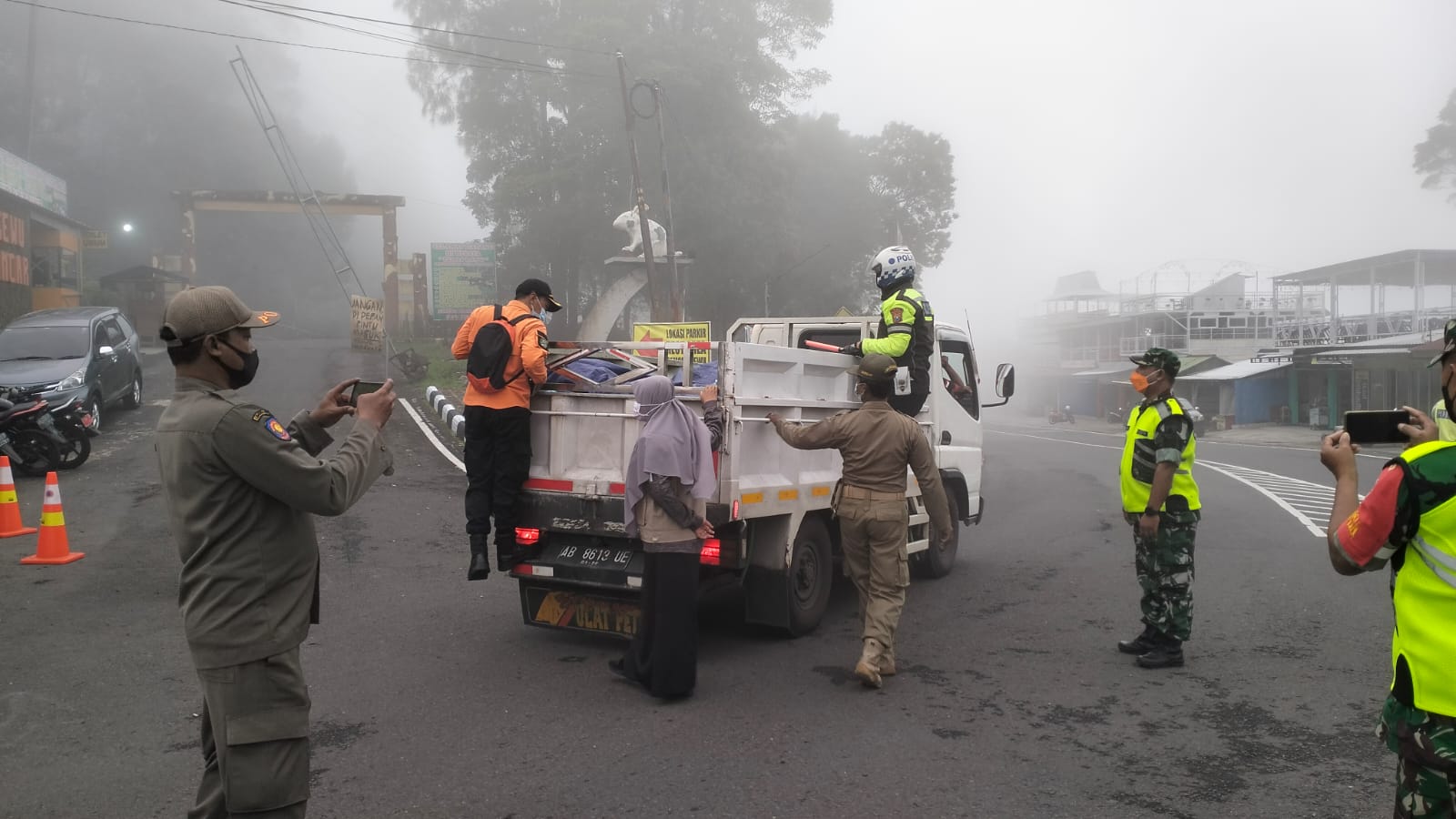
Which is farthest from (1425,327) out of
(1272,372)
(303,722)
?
(303,722)

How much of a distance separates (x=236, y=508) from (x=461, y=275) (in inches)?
1331

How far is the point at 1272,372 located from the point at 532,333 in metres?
42.8

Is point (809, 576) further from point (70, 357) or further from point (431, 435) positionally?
point (70, 357)

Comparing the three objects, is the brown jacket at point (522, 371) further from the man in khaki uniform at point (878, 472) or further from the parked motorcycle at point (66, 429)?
the parked motorcycle at point (66, 429)

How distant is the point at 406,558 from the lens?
9.63 meters

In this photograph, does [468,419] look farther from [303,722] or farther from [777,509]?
[303,722]

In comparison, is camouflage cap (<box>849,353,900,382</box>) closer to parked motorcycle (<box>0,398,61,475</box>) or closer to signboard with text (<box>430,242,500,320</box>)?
parked motorcycle (<box>0,398,61,475</box>)

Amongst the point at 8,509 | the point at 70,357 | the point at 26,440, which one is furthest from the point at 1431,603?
the point at 70,357

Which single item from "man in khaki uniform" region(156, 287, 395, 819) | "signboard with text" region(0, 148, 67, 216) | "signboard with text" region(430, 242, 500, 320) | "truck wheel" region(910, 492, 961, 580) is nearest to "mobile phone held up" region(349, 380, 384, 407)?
"man in khaki uniform" region(156, 287, 395, 819)

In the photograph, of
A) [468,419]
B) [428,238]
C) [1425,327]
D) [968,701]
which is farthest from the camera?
[428,238]

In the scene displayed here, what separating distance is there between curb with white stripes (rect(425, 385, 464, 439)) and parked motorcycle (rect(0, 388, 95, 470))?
15.4ft

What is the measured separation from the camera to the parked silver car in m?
14.1

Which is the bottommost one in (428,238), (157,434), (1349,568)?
(1349,568)

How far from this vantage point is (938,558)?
9.43m
